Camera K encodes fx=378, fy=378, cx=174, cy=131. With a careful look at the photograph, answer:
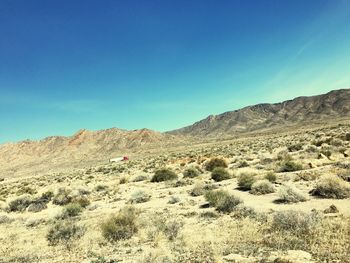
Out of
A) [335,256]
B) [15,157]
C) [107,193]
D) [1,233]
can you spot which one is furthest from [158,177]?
[15,157]

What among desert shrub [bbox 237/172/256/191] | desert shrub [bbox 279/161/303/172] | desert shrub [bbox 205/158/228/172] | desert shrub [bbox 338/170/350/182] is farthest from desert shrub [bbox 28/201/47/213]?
desert shrub [bbox 338/170/350/182]

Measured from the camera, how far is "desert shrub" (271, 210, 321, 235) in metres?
9.98

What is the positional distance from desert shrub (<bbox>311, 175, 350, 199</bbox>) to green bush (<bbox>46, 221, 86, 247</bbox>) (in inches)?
361

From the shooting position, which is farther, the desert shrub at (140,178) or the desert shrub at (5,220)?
the desert shrub at (140,178)

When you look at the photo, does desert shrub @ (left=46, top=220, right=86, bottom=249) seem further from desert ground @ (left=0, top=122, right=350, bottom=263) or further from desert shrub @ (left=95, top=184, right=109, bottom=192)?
desert shrub @ (left=95, top=184, right=109, bottom=192)

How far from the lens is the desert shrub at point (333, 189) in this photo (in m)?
14.2

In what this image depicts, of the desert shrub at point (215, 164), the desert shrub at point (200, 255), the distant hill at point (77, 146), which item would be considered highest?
the distant hill at point (77, 146)

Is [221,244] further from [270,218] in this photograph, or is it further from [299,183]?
[299,183]

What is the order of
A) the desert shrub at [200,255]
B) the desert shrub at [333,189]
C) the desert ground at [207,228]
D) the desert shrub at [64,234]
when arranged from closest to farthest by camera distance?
the desert shrub at [200,255] < the desert ground at [207,228] < the desert shrub at [64,234] < the desert shrub at [333,189]

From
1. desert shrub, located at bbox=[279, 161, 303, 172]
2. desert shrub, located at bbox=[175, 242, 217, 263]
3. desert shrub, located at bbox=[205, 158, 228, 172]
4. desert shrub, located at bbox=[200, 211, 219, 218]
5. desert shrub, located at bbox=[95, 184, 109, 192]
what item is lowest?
desert shrub, located at bbox=[175, 242, 217, 263]

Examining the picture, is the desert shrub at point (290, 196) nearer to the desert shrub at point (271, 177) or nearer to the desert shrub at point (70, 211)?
the desert shrub at point (271, 177)

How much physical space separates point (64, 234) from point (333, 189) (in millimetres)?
10080

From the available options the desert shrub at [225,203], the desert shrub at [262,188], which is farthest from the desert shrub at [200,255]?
the desert shrub at [262,188]

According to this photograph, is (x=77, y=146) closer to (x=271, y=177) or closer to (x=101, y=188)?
(x=101, y=188)
